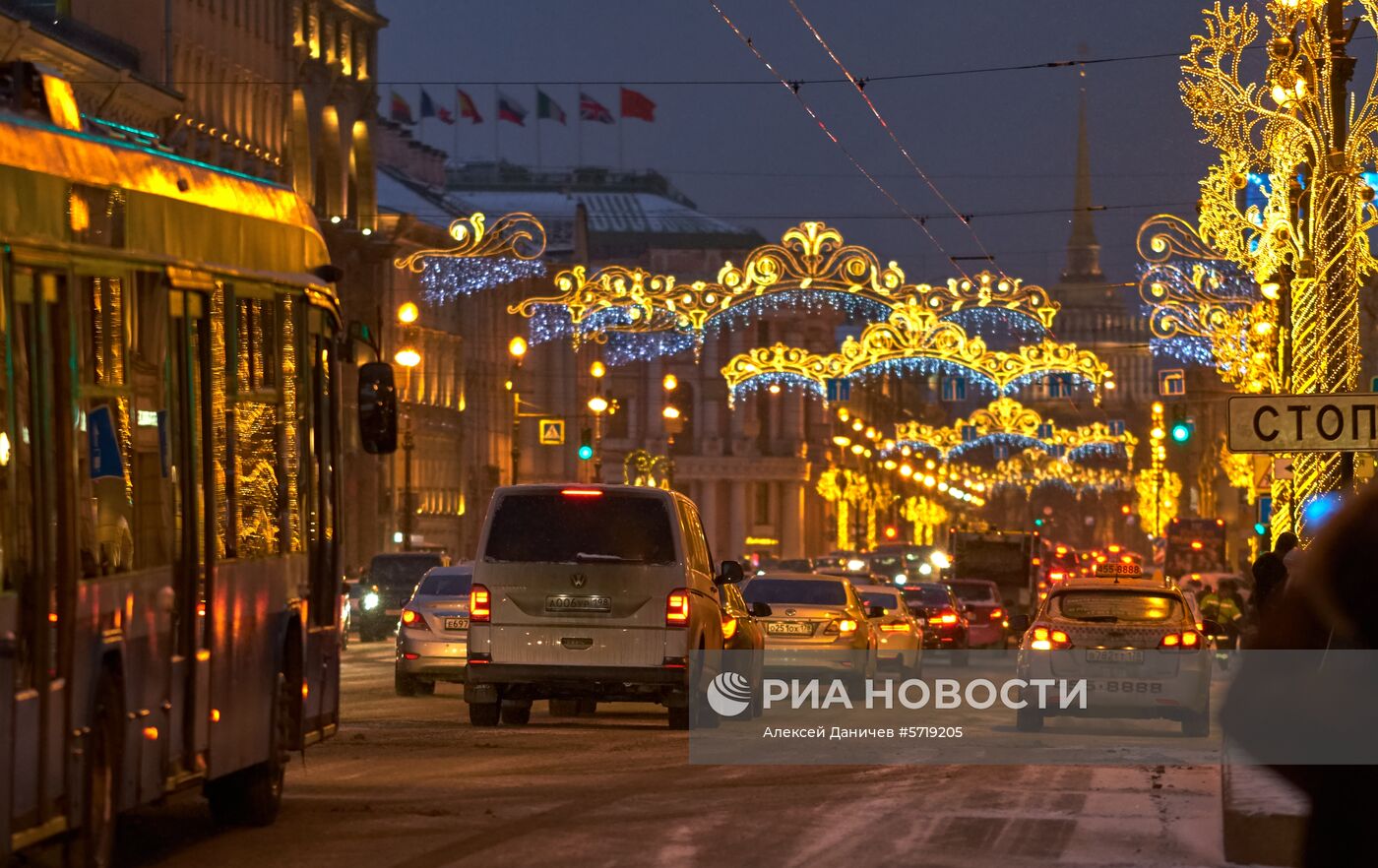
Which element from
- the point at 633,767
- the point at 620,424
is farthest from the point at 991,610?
the point at 620,424

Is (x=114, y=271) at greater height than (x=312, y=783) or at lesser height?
greater

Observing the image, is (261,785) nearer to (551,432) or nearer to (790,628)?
(790,628)

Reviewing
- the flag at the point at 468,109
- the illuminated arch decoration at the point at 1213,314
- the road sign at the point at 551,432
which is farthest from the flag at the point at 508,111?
the illuminated arch decoration at the point at 1213,314

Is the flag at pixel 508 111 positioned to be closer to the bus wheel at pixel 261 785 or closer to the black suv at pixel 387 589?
the black suv at pixel 387 589

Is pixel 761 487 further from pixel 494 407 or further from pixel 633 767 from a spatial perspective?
pixel 633 767

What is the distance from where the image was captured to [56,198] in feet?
36.1

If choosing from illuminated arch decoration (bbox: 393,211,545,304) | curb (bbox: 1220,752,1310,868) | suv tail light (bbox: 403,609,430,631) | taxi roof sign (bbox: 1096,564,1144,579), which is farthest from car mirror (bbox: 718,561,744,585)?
illuminated arch decoration (bbox: 393,211,545,304)

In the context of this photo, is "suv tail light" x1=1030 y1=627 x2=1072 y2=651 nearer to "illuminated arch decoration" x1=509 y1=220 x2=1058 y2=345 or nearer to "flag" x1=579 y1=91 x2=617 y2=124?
"illuminated arch decoration" x1=509 y1=220 x2=1058 y2=345

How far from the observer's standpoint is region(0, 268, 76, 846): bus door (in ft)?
33.5

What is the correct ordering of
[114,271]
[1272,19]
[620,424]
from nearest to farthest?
1. [114,271]
2. [1272,19]
3. [620,424]

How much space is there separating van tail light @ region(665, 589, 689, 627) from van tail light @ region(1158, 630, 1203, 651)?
15.8ft

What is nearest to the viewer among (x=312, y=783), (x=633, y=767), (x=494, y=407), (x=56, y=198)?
(x=56, y=198)

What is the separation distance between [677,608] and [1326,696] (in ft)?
59.9

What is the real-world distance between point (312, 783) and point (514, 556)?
20.5 ft
